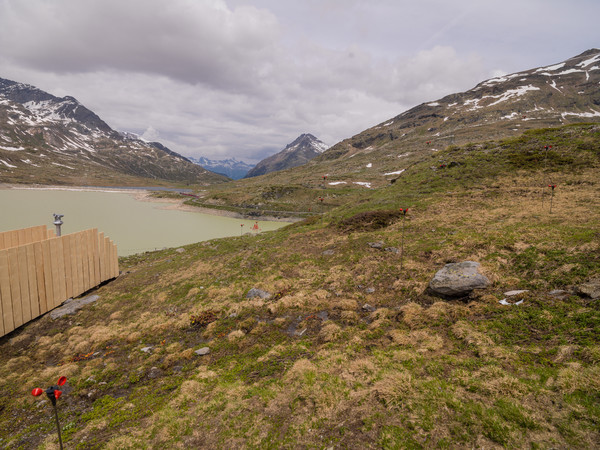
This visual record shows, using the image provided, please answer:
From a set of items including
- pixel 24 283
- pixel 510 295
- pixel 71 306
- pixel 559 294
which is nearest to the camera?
pixel 559 294

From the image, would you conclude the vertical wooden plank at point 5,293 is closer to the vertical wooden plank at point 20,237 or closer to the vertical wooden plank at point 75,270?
the vertical wooden plank at point 75,270

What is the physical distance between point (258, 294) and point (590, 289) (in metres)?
13.8

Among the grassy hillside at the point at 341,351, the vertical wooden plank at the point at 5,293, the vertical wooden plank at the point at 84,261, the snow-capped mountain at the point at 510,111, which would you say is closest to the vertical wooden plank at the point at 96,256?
the vertical wooden plank at the point at 84,261

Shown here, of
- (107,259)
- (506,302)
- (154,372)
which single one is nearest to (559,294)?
(506,302)

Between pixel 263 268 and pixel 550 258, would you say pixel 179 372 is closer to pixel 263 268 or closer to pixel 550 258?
pixel 263 268

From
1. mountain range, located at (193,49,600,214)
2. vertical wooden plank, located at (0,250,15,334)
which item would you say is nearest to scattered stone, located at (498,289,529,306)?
vertical wooden plank, located at (0,250,15,334)

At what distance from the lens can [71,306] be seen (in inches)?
595

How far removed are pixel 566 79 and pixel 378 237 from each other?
271m

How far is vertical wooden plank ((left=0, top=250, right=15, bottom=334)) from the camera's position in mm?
12367

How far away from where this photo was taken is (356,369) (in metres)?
7.93

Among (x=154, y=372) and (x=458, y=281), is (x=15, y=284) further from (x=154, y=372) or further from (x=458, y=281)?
(x=458, y=281)

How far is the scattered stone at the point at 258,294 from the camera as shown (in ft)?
46.8

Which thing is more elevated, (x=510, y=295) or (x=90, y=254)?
(x=510, y=295)

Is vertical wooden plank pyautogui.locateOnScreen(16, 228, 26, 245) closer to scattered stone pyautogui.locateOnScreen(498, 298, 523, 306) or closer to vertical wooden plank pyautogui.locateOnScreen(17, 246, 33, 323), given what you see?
vertical wooden plank pyautogui.locateOnScreen(17, 246, 33, 323)
